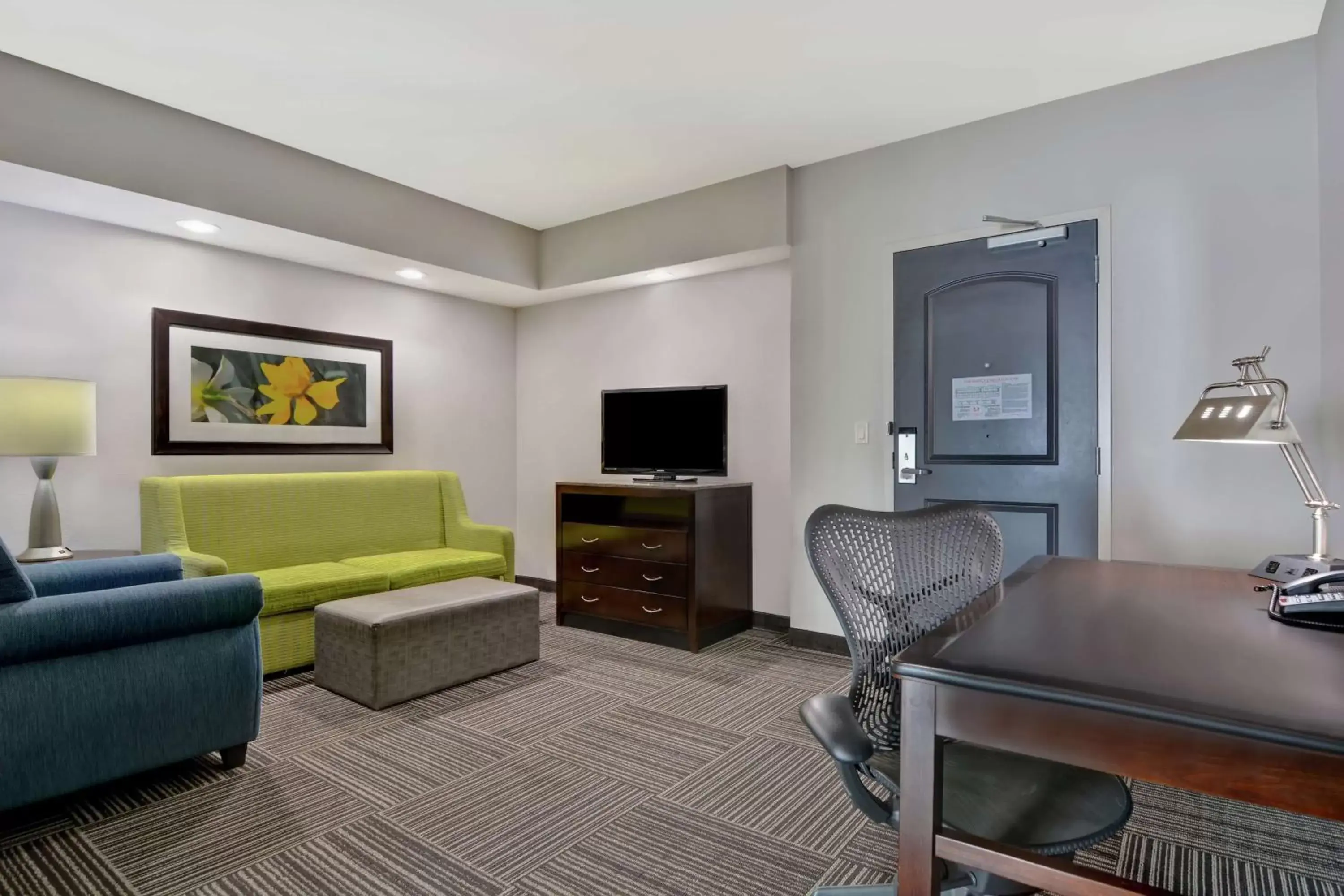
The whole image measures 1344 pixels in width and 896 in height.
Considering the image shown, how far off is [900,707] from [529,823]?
1.28 meters

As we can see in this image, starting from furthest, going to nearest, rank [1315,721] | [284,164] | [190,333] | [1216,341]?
[190,333] → [284,164] → [1216,341] → [1315,721]

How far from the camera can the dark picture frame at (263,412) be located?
3.81 metres

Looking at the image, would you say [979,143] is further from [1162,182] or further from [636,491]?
[636,491]

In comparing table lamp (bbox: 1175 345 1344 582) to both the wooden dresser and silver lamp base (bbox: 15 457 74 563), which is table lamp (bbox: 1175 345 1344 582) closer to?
the wooden dresser

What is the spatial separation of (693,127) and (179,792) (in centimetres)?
337

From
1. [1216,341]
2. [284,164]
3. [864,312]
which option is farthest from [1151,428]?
[284,164]

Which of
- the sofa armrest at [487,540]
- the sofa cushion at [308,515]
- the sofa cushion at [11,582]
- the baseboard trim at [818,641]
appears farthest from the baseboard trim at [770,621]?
the sofa cushion at [11,582]

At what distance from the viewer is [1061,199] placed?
3.19 meters

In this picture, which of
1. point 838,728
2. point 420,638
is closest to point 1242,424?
point 838,728

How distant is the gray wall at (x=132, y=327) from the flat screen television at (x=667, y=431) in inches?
52.0

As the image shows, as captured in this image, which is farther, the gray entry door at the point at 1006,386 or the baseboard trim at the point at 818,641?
the baseboard trim at the point at 818,641

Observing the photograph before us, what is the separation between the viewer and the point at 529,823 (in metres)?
2.14

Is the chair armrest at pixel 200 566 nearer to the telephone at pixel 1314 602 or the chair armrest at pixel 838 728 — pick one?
the chair armrest at pixel 838 728

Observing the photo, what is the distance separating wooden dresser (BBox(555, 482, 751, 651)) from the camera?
13.2ft
